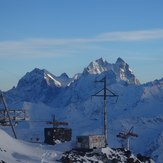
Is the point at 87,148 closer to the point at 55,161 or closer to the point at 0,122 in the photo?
the point at 55,161

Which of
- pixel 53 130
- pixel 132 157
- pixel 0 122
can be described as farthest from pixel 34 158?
pixel 0 122

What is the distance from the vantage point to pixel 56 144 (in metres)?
76.8

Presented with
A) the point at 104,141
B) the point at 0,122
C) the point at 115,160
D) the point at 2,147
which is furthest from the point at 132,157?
the point at 0,122

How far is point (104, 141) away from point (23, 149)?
1291 centimetres

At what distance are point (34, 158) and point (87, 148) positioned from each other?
35.3 feet

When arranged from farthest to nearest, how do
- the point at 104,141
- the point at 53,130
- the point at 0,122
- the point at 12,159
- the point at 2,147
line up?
the point at 0,122
the point at 53,130
the point at 104,141
the point at 2,147
the point at 12,159

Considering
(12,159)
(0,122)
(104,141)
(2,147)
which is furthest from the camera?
(0,122)

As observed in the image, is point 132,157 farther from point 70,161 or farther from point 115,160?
point 70,161

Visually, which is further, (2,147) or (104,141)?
(104,141)

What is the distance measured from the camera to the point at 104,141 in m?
75.3

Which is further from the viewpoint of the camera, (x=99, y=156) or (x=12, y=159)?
(x=99, y=156)

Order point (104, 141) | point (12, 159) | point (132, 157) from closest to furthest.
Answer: point (12, 159), point (132, 157), point (104, 141)

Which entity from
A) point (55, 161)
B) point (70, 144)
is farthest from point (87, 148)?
point (55, 161)

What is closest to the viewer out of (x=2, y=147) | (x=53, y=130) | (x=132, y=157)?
(x=2, y=147)
